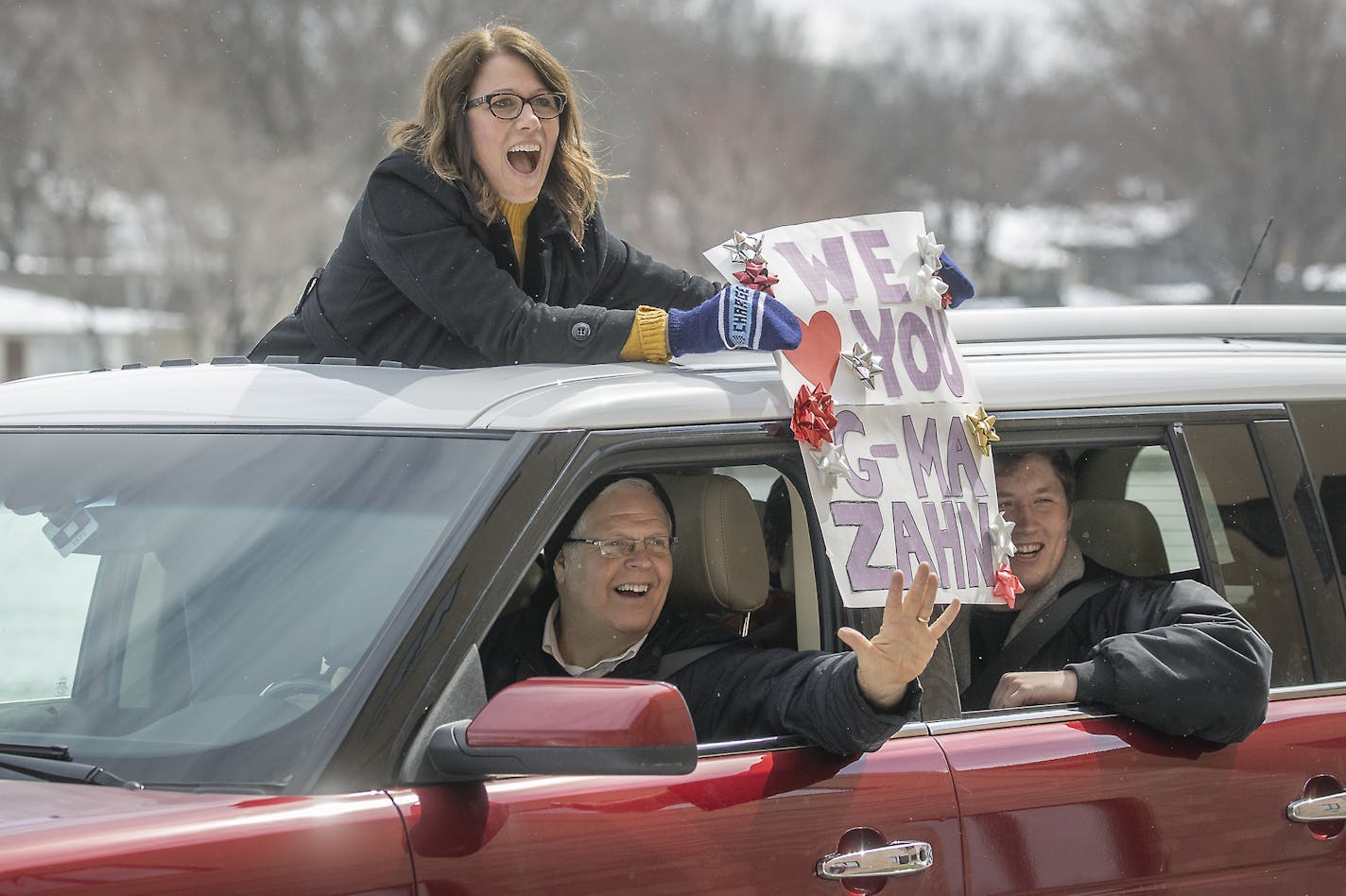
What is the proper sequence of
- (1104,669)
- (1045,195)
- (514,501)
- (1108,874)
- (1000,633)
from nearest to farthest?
(514,501)
(1108,874)
(1104,669)
(1000,633)
(1045,195)

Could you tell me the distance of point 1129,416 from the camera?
3.35 meters

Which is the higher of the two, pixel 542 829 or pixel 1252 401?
pixel 1252 401

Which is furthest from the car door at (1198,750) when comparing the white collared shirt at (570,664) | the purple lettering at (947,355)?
the white collared shirt at (570,664)

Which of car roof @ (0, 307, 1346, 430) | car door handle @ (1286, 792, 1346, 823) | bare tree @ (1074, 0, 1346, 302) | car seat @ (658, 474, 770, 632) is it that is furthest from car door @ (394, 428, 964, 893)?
bare tree @ (1074, 0, 1346, 302)

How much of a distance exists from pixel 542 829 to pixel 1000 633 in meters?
1.42

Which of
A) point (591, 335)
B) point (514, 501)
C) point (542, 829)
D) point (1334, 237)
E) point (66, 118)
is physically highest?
point (66, 118)

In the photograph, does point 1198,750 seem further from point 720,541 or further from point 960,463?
point 720,541

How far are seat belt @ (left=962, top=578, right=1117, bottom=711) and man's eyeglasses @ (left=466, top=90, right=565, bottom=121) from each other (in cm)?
157

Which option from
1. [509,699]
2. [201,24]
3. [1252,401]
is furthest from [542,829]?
[201,24]

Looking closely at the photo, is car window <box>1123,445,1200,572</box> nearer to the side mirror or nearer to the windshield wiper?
the side mirror

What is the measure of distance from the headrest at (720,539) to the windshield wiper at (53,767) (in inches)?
47.8

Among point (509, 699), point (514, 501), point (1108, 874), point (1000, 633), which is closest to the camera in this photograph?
point (509, 699)

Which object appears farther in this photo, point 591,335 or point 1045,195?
point 1045,195

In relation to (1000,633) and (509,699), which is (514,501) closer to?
(509,699)
